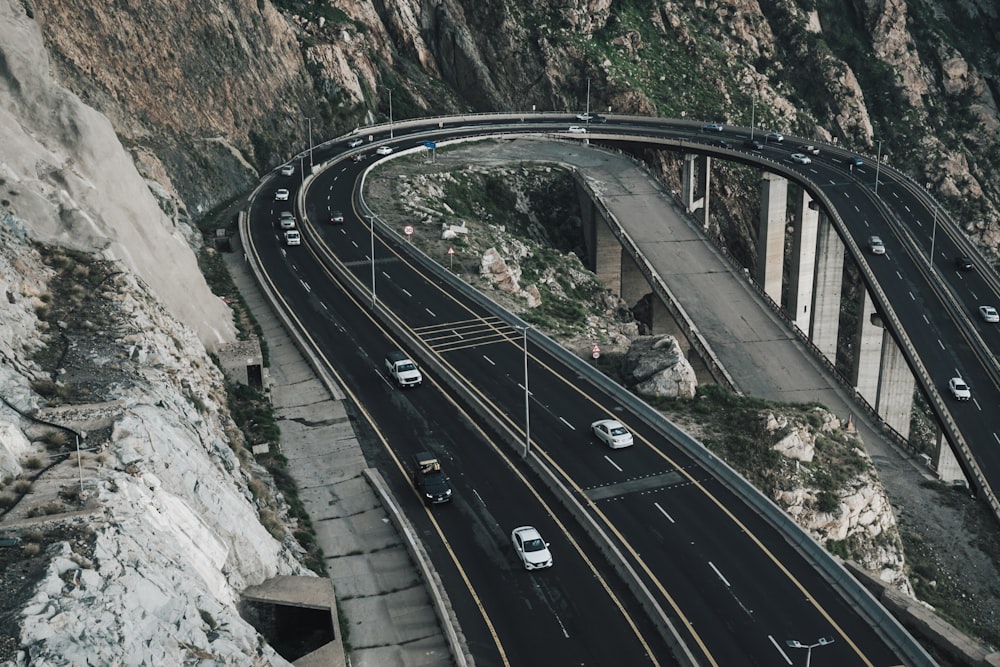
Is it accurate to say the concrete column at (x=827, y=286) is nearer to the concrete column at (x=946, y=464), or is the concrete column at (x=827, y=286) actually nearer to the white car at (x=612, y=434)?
the concrete column at (x=946, y=464)

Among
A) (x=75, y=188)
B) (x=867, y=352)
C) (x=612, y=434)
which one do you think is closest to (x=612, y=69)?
(x=867, y=352)

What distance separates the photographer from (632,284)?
11012cm

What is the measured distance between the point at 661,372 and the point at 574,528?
18.2 meters

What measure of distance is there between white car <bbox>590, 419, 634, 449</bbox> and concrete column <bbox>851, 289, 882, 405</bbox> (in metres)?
46.9

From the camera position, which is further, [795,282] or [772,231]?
[772,231]

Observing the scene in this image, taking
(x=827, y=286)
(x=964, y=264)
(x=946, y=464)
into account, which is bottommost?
(x=946, y=464)

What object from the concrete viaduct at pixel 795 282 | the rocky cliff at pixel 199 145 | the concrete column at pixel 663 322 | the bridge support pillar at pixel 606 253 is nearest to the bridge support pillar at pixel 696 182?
the concrete viaduct at pixel 795 282

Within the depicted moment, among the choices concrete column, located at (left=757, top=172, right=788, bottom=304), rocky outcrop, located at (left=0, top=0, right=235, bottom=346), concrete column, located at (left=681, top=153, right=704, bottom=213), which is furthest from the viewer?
concrete column, located at (left=681, top=153, right=704, bottom=213)

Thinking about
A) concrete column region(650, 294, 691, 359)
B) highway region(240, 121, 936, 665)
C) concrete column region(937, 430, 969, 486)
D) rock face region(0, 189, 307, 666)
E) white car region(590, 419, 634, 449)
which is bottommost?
concrete column region(937, 430, 969, 486)

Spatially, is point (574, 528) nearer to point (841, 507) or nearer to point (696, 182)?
point (841, 507)

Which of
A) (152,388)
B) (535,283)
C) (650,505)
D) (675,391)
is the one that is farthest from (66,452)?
(535,283)

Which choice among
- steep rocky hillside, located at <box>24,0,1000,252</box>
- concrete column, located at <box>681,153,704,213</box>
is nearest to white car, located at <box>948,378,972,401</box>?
concrete column, located at <box>681,153,704,213</box>

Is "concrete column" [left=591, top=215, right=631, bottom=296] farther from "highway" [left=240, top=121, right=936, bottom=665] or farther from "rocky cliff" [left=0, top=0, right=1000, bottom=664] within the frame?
"highway" [left=240, top=121, right=936, bottom=665]

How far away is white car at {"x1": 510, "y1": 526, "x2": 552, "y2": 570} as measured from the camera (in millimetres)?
42969
